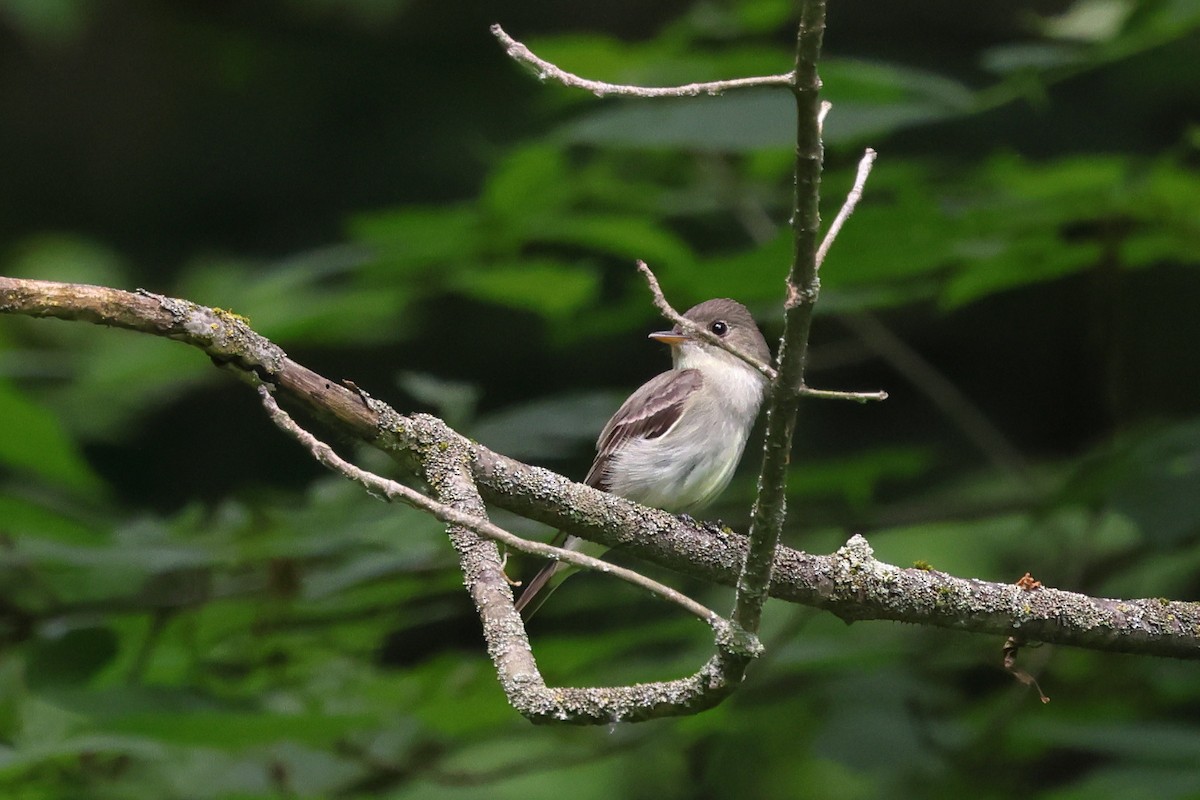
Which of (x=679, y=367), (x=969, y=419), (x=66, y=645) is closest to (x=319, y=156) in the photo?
(x=679, y=367)

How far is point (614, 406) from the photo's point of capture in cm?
453

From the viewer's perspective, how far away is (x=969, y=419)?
522cm

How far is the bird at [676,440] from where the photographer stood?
430 cm

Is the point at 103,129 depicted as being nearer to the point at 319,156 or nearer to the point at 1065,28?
the point at 319,156

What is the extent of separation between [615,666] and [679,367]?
1.11m

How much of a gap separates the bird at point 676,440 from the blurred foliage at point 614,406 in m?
0.17

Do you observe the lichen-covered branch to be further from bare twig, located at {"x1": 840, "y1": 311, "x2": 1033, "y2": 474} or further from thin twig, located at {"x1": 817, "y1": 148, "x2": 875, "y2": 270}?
bare twig, located at {"x1": 840, "y1": 311, "x2": 1033, "y2": 474}

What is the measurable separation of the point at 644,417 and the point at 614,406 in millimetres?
110

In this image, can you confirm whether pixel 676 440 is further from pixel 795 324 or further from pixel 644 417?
pixel 795 324

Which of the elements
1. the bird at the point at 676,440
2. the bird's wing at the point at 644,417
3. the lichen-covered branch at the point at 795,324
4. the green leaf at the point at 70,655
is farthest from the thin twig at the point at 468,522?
the bird's wing at the point at 644,417

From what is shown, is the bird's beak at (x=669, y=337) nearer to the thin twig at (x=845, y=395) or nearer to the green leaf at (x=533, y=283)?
the green leaf at (x=533, y=283)

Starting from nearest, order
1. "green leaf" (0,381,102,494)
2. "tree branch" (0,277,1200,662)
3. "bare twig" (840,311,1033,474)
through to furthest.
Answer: "tree branch" (0,277,1200,662), "green leaf" (0,381,102,494), "bare twig" (840,311,1033,474)

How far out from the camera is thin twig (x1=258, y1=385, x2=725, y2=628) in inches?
82.9

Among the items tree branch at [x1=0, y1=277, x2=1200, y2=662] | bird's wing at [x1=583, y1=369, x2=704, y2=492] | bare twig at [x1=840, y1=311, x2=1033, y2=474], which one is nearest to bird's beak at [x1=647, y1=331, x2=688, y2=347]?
bird's wing at [x1=583, y1=369, x2=704, y2=492]
